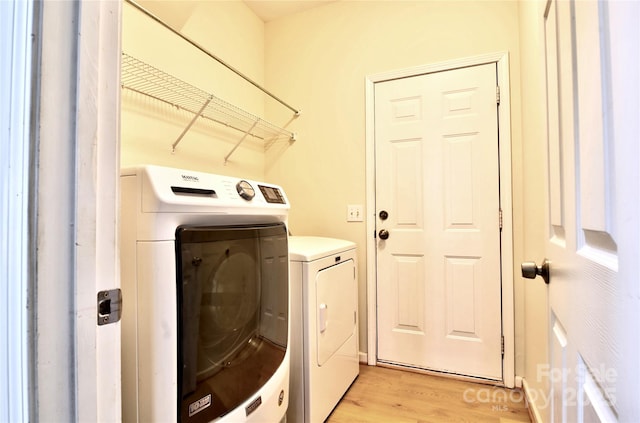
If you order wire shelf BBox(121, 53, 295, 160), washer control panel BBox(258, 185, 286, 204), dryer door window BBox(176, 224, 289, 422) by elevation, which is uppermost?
wire shelf BBox(121, 53, 295, 160)

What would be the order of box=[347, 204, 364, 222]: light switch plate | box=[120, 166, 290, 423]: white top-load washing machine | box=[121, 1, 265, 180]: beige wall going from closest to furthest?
box=[120, 166, 290, 423]: white top-load washing machine, box=[121, 1, 265, 180]: beige wall, box=[347, 204, 364, 222]: light switch plate

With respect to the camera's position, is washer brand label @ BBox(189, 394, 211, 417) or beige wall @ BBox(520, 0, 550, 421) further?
beige wall @ BBox(520, 0, 550, 421)

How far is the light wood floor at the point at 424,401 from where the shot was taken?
1630 millimetres

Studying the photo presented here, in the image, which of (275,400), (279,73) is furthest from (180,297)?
(279,73)

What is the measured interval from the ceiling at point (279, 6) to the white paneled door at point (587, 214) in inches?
83.1

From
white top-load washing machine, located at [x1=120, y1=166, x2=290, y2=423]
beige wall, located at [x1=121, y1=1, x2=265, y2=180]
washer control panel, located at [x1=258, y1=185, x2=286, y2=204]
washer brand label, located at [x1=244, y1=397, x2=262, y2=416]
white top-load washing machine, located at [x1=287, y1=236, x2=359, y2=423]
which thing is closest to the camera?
white top-load washing machine, located at [x1=120, y1=166, x2=290, y2=423]

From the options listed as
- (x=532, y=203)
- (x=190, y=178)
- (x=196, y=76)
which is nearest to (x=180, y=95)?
(x=196, y=76)

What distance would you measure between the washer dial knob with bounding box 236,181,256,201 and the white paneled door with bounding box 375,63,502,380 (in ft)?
4.29

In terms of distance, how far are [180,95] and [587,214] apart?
6.10 feet

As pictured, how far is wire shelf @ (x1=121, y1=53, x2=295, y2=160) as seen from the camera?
1.50m

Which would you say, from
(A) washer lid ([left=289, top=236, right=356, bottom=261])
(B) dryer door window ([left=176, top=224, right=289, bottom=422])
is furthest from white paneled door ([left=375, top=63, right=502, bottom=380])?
(B) dryer door window ([left=176, top=224, right=289, bottom=422])

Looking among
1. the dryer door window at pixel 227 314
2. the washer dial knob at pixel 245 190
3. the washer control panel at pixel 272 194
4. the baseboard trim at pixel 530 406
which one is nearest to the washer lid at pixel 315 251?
the dryer door window at pixel 227 314

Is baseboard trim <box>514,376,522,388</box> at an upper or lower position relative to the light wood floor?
upper

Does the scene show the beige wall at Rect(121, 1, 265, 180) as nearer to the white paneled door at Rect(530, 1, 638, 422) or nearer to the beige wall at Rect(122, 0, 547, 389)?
the beige wall at Rect(122, 0, 547, 389)
